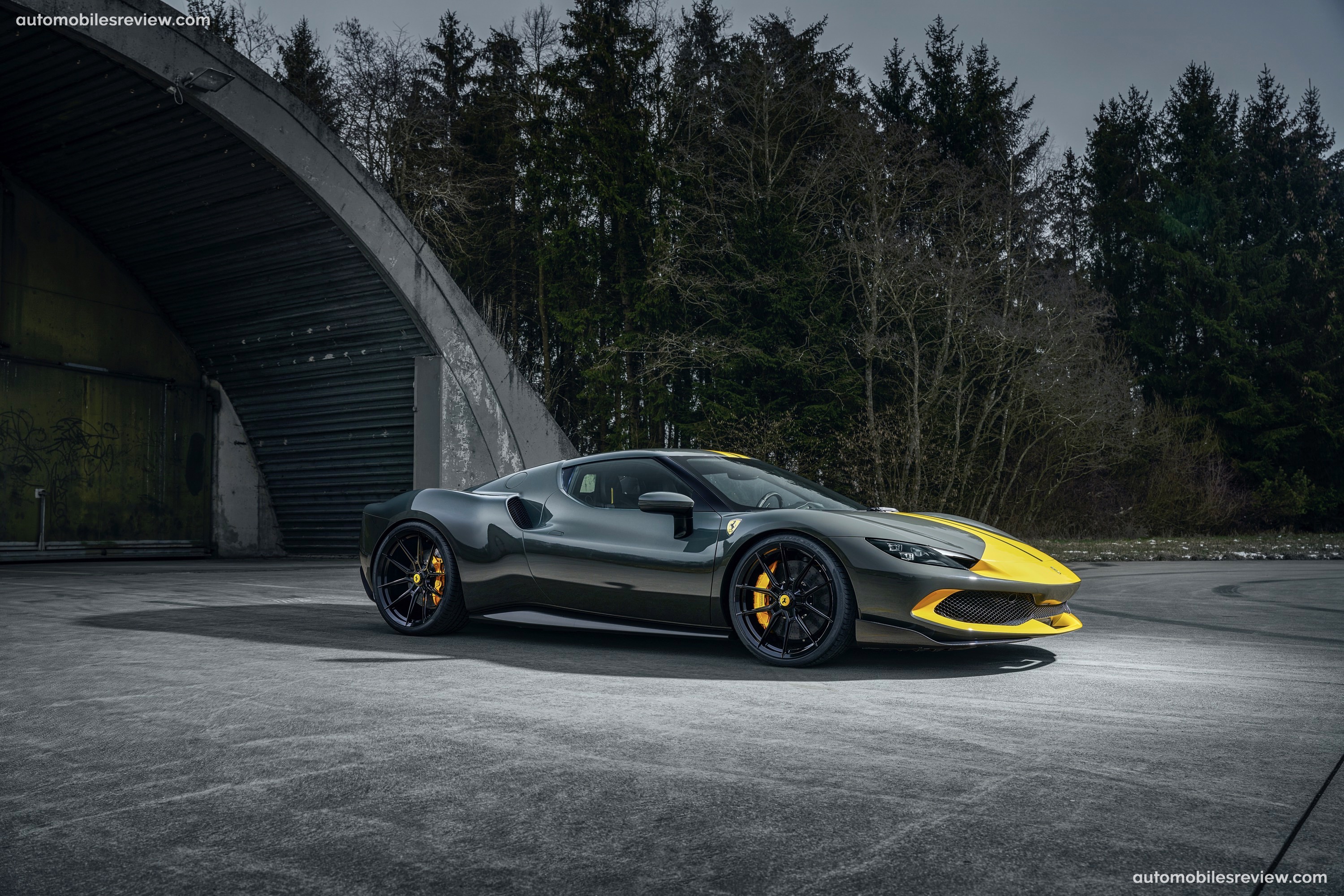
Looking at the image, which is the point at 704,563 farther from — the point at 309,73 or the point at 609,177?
the point at 309,73

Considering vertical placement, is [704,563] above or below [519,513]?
below

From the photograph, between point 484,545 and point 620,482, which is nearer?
point 620,482

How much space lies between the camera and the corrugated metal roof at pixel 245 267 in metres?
13.3

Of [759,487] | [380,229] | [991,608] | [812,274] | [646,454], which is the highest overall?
[812,274]

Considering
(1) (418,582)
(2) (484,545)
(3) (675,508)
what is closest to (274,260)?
(1) (418,582)

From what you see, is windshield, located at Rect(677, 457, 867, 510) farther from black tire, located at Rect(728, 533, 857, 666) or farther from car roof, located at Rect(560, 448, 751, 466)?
black tire, located at Rect(728, 533, 857, 666)

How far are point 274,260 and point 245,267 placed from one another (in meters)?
0.67

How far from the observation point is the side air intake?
6.47 m

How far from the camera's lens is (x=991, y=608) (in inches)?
210

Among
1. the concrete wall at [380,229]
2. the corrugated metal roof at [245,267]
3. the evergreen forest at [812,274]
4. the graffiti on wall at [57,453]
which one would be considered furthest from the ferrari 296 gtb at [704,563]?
the evergreen forest at [812,274]

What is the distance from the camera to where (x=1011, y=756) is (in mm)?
3432

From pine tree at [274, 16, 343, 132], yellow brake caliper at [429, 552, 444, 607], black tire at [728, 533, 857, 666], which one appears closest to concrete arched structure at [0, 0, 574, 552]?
yellow brake caliper at [429, 552, 444, 607]

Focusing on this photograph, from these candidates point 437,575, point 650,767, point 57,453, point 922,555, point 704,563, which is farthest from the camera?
point 57,453

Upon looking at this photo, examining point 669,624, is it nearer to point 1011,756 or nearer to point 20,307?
point 1011,756
